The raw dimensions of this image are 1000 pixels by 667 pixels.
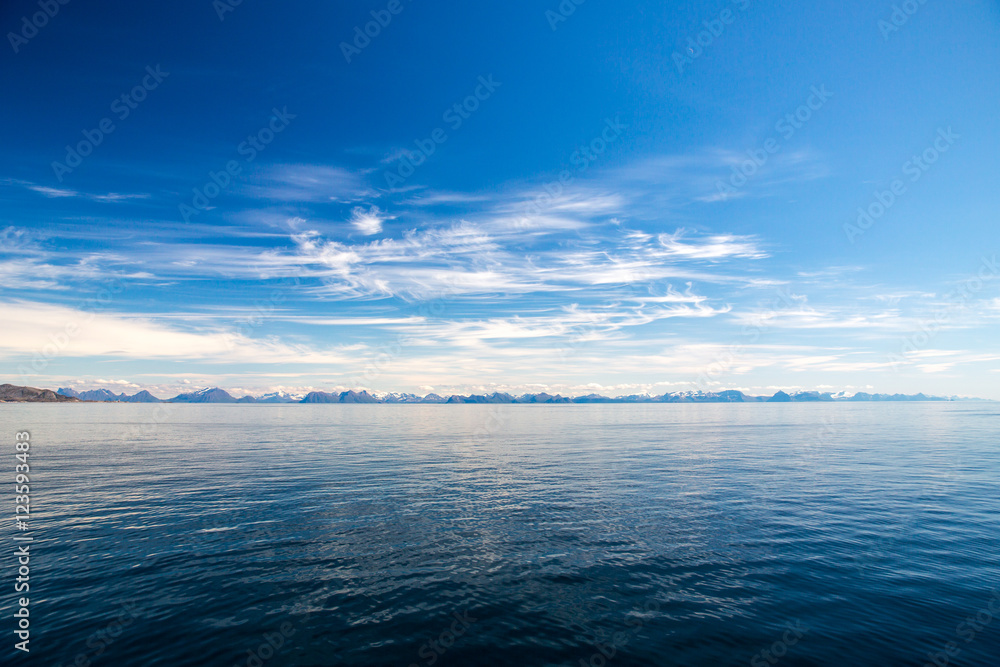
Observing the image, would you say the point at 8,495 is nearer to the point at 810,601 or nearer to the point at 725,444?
the point at 810,601

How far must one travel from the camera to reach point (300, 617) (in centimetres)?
1972

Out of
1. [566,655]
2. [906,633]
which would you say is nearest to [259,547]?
[566,655]

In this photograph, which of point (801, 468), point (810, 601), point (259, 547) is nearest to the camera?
point (810, 601)

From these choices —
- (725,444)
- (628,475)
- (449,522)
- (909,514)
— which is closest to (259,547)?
(449,522)

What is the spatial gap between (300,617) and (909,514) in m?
45.3

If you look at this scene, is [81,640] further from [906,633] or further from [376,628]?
[906,633]

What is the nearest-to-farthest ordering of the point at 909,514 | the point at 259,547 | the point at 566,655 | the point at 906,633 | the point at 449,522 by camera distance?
the point at 566,655 < the point at 906,633 < the point at 259,547 < the point at 449,522 < the point at 909,514

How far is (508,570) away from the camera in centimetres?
2481

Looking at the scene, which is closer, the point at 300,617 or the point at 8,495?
the point at 300,617

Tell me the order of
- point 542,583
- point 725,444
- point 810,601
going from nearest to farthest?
point 810,601, point 542,583, point 725,444

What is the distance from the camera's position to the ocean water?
17906 millimetres

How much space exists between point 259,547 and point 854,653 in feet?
102

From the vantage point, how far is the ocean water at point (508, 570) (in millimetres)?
17906

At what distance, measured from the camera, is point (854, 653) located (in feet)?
57.8
